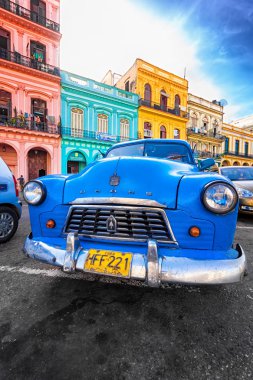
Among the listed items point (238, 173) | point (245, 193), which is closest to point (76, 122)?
point (238, 173)

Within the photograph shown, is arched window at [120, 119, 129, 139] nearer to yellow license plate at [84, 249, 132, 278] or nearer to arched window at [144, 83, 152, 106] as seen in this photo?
arched window at [144, 83, 152, 106]

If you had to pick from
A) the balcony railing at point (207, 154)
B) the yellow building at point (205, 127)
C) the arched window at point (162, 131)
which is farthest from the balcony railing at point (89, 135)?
the balcony railing at point (207, 154)

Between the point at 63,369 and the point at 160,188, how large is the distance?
1351 millimetres

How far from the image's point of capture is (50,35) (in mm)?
14859

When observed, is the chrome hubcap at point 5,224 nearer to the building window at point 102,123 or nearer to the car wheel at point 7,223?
the car wheel at point 7,223

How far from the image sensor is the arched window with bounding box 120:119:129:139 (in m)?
18.5

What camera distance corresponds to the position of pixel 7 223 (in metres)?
3.36

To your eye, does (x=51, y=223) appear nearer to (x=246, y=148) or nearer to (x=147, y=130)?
(x=147, y=130)

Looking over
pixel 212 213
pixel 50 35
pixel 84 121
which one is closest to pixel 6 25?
pixel 50 35

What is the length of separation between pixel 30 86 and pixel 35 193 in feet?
51.6

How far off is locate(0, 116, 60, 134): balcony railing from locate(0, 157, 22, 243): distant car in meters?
12.0

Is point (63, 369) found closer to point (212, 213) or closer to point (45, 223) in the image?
point (45, 223)

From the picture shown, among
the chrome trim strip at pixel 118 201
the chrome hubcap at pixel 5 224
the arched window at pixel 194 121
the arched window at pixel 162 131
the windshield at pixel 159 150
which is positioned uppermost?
the arched window at pixel 194 121

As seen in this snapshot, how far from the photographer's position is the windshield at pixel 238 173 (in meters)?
5.88
